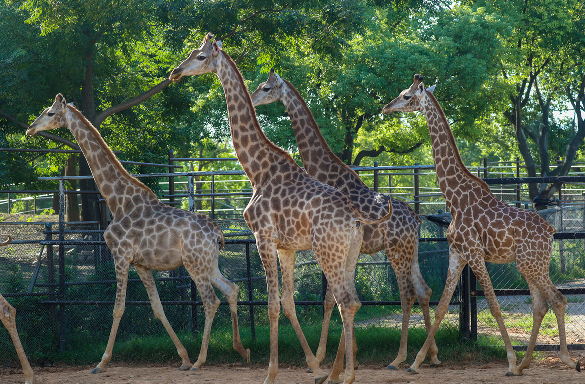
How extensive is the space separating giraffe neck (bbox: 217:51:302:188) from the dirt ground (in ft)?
7.07

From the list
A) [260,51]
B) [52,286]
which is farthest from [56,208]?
[52,286]

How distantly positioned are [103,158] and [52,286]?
2.09 meters

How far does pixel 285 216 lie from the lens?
5.57m

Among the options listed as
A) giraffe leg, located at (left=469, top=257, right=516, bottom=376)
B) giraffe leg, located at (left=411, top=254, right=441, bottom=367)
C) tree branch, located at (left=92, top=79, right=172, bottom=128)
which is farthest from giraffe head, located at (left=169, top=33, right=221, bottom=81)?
tree branch, located at (left=92, top=79, right=172, bottom=128)

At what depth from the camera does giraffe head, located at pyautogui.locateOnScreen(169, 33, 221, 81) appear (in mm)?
6109

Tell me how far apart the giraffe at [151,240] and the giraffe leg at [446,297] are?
1.98 m

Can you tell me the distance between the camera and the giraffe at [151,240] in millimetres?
6441

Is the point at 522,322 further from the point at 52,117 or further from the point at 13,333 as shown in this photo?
the point at 52,117

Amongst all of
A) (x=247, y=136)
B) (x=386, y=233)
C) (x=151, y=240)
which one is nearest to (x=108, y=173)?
(x=151, y=240)

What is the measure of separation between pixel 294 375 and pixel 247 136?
268 cm

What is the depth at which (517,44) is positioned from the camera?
930 inches

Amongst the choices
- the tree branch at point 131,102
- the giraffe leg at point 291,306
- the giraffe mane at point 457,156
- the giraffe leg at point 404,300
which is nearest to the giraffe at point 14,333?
the giraffe leg at point 291,306

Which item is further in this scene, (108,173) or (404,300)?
(108,173)

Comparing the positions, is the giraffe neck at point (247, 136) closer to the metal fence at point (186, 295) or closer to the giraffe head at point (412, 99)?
the metal fence at point (186, 295)
